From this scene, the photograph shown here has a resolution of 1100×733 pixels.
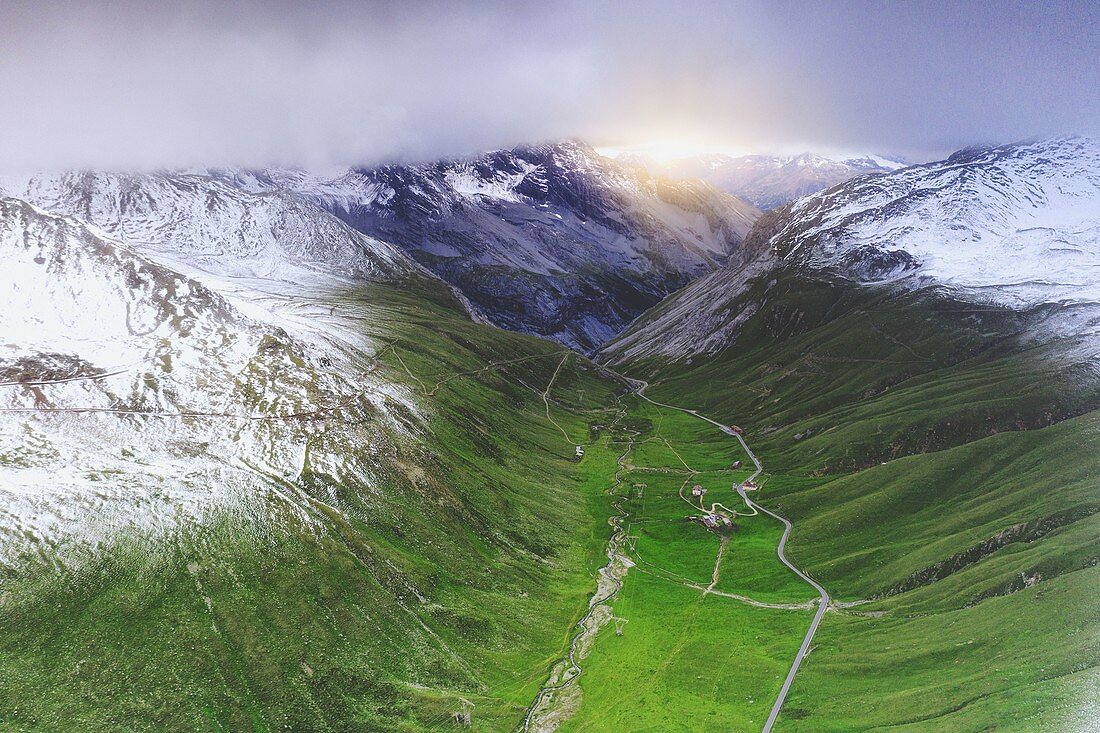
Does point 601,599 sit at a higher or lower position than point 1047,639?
lower

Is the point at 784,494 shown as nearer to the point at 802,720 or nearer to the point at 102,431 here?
the point at 802,720

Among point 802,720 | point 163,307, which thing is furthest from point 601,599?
point 163,307

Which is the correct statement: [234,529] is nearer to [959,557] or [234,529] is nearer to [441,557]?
[441,557]

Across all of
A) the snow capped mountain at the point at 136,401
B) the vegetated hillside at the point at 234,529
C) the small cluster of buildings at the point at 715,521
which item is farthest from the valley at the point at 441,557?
the small cluster of buildings at the point at 715,521

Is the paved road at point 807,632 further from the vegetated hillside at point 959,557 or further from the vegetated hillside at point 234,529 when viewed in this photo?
the vegetated hillside at point 234,529

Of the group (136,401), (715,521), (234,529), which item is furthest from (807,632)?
(136,401)

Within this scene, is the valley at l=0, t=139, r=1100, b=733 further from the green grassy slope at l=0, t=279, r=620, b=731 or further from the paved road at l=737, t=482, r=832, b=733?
the paved road at l=737, t=482, r=832, b=733
